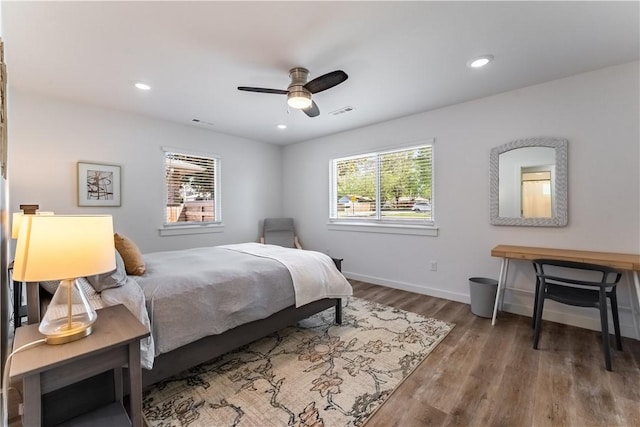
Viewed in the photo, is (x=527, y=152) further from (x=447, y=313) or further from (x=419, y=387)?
(x=419, y=387)

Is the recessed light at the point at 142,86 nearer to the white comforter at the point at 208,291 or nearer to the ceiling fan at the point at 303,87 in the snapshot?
the ceiling fan at the point at 303,87

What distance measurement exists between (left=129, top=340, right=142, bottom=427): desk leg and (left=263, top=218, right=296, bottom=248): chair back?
152 inches

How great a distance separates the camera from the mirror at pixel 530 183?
2.84 metres

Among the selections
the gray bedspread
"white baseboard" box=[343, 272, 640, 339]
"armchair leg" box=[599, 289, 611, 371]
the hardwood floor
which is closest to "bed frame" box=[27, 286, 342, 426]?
the gray bedspread

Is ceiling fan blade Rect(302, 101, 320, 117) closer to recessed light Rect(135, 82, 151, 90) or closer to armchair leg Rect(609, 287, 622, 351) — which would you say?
recessed light Rect(135, 82, 151, 90)

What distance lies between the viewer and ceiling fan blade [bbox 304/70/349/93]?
2086mm

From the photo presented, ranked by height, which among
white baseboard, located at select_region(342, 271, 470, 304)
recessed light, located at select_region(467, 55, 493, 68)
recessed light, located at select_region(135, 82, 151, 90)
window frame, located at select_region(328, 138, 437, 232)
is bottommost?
white baseboard, located at select_region(342, 271, 470, 304)

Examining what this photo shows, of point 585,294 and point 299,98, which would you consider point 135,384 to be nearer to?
point 299,98

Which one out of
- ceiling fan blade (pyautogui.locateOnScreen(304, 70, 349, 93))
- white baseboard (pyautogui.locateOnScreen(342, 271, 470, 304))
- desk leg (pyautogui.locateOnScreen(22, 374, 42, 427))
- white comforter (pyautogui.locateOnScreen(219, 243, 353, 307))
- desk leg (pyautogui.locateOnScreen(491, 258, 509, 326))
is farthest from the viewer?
white baseboard (pyautogui.locateOnScreen(342, 271, 470, 304))

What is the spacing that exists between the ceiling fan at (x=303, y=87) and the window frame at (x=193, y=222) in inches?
89.4

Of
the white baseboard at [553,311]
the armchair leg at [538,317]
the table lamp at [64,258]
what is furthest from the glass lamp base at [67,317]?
the white baseboard at [553,311]

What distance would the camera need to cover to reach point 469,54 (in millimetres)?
2322

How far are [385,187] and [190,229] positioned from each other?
10.3 feet

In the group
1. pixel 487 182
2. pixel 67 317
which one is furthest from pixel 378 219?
pixel 67 317
